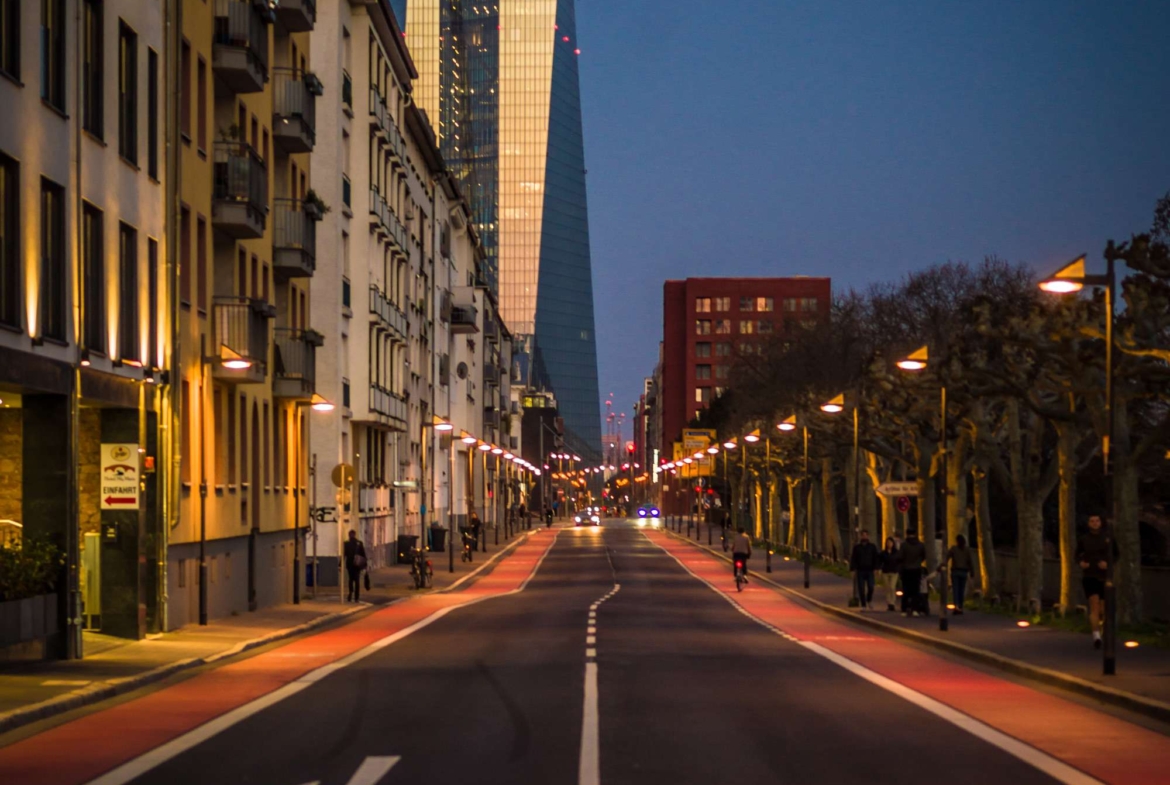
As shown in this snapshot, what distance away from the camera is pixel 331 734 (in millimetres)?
15086

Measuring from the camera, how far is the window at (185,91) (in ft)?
108

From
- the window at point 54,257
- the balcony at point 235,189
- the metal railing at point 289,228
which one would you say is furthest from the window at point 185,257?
the window at point 54,257

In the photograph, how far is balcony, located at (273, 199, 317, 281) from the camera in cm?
4194

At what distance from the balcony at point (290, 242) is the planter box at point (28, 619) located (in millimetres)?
20089

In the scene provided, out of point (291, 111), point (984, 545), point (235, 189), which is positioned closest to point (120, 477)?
point (235, 189)

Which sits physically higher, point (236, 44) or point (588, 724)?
point (236, 44)

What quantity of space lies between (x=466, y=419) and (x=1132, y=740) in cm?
9621

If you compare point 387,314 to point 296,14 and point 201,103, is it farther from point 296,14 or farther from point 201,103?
point 201,103

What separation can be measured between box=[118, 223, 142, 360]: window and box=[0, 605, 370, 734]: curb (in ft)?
16.8

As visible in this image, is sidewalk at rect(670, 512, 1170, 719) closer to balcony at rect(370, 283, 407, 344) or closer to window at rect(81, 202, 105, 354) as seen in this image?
window at rect(81, 202, 105, 354)

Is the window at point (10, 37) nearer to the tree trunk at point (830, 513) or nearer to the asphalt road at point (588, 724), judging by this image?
the asphalt road at point (588, 724)

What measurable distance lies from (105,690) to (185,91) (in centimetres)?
1692

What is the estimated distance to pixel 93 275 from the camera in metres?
26.0

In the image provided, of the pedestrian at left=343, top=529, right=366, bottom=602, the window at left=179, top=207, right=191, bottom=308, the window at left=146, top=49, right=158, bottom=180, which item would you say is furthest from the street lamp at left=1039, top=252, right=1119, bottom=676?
the pedestrian at left=343, top=529, right=366, bottom=602
